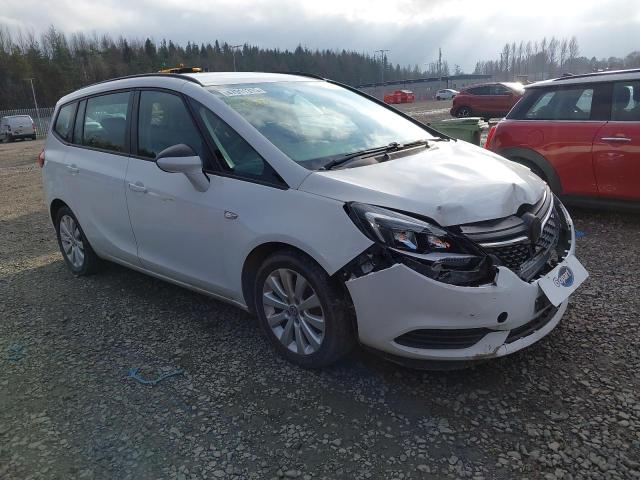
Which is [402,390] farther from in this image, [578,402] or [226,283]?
[226,283]

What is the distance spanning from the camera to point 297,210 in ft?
9.54

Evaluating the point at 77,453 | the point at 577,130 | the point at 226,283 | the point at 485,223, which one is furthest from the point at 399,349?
the point at 577,130

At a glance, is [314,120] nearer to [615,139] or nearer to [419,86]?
[615,139]

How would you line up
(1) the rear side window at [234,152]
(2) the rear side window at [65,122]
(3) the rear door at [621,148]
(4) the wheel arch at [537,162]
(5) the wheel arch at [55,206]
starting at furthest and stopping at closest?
(4) the wheel arch at [537,162] < (3) the rear door at [621,148] < (5) the wheel arch at [55,206] < (2) the rear side window at [65,122] < (1) the rear side window at [234,152]

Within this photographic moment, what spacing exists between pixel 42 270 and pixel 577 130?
593 cm

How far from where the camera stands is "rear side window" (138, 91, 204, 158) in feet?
11.7

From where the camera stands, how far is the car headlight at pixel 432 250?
258cm

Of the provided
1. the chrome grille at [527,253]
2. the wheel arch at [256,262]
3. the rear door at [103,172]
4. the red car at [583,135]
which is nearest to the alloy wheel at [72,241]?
the rear door at [103,172]

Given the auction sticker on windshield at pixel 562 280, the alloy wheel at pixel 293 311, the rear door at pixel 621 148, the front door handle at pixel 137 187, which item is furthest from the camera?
the rear door at pixel 621 148

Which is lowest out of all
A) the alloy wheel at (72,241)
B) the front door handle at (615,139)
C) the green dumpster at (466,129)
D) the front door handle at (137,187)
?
the alloy wheel at (72,241)

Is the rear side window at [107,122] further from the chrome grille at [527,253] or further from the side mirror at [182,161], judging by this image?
the chrome grille at [527,253]

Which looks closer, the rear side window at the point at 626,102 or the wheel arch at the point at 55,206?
the wheel arch at the point at 55,206

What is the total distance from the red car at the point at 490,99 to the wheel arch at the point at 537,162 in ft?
58.3

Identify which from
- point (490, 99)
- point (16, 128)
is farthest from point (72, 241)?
point (16, 128)
